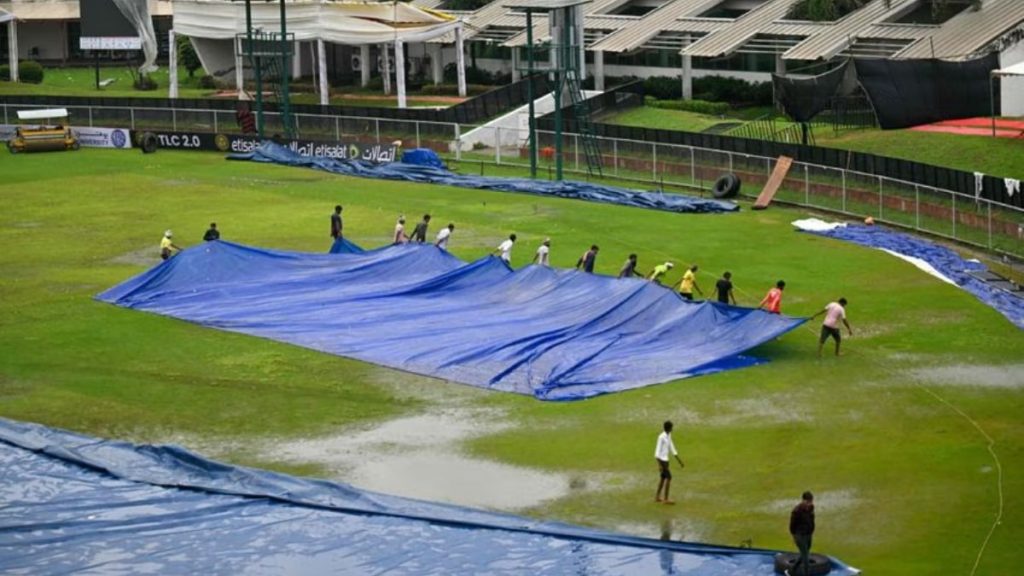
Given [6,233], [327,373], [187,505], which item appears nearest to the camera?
[187,505]

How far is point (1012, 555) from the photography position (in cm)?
2691

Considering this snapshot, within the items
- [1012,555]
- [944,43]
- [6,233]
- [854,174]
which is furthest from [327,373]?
[944,43]

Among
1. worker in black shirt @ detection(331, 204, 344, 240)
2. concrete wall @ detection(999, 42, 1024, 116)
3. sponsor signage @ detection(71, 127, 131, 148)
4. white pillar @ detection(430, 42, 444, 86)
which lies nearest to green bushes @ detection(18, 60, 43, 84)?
white pillar @ detection(430, 42, 444, 86)

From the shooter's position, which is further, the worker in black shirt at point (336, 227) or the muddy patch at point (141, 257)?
the muddy patch at point (141, 257)

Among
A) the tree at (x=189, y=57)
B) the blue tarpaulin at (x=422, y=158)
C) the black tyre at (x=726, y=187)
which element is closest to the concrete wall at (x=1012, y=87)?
the black tyre at (x=726, y=187)

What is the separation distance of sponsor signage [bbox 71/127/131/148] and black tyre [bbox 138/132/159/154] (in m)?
1.34

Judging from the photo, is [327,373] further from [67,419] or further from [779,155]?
[779,155]

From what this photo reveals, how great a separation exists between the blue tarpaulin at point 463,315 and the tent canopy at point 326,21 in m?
38.3

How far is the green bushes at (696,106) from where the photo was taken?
8262 centimetres

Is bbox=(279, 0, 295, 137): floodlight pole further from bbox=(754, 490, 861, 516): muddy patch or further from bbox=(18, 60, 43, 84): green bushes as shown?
bbox=(754, 490, 861, 516): muddy patch

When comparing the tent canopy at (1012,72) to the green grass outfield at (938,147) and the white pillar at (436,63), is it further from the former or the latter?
the white pillar at (436,63)

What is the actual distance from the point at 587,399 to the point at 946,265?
53.6ft

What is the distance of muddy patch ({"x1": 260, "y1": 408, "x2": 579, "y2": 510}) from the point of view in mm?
30719

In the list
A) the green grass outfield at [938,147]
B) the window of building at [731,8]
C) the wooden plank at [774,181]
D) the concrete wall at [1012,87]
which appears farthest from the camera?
the window of building at [731,8]
